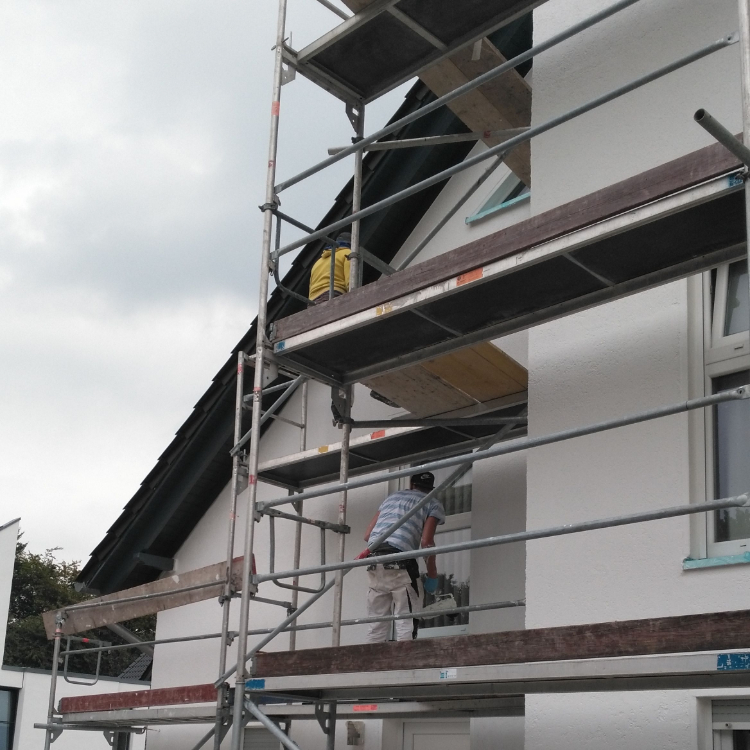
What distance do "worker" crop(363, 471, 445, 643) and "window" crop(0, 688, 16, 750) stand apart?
33.8ft

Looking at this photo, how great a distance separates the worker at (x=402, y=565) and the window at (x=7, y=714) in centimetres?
1030

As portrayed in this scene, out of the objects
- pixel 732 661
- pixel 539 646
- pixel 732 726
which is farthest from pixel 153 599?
pixel 732 661

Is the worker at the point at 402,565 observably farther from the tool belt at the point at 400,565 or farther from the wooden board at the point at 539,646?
the wooden board at the point at 539,646

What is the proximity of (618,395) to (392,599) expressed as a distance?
8.07 ft

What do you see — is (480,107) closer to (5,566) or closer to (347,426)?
(347,426)

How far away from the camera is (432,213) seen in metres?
9.53

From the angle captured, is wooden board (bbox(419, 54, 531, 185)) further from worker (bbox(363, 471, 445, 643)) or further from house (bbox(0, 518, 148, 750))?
house (bbox(0, 518, 148, 750))

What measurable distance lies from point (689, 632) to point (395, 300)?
2549 mm

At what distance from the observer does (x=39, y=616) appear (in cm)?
3538

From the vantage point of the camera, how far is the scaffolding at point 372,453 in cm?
452

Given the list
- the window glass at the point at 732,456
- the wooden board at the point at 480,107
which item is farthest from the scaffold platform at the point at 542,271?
the wooden board at the point at 480,107

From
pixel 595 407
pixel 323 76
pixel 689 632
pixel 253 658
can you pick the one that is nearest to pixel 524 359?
pixel 595 407

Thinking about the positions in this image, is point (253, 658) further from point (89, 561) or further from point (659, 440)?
point (89, 561)

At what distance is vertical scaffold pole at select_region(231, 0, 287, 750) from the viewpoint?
5.89m
